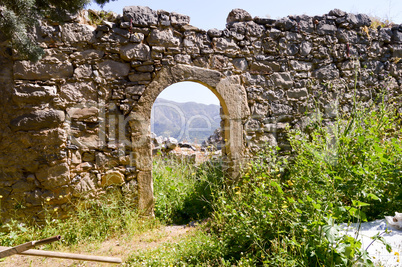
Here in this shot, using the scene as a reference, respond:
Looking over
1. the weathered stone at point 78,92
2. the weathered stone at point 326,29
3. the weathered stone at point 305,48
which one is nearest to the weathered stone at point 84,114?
the weathered stone at point 78,92

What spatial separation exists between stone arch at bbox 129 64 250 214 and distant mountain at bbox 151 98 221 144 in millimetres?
356

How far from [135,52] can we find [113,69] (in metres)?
0.41

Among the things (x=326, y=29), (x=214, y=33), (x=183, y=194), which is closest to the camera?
(x=214, y=33)

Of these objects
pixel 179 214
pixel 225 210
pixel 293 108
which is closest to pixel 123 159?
pixel 179 214

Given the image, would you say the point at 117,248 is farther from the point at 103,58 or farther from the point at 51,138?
the point at 103,58

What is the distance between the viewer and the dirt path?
3416 millimetres

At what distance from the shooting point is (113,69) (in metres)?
4.25

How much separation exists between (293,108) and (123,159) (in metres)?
3.09

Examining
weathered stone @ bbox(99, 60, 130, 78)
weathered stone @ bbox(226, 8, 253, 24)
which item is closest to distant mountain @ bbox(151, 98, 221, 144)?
weathered stone @ bbox(99, 60, 130, 78)

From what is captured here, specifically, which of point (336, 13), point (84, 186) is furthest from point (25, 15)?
point (336, 13)

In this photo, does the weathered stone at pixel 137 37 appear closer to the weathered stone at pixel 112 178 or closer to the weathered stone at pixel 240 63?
the weathered stone at pixel 240 63

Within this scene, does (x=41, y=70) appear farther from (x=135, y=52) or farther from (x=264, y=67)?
(x=264, y=67)

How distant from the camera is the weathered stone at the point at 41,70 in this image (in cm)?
382

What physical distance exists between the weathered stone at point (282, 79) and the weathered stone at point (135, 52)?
220 cm
